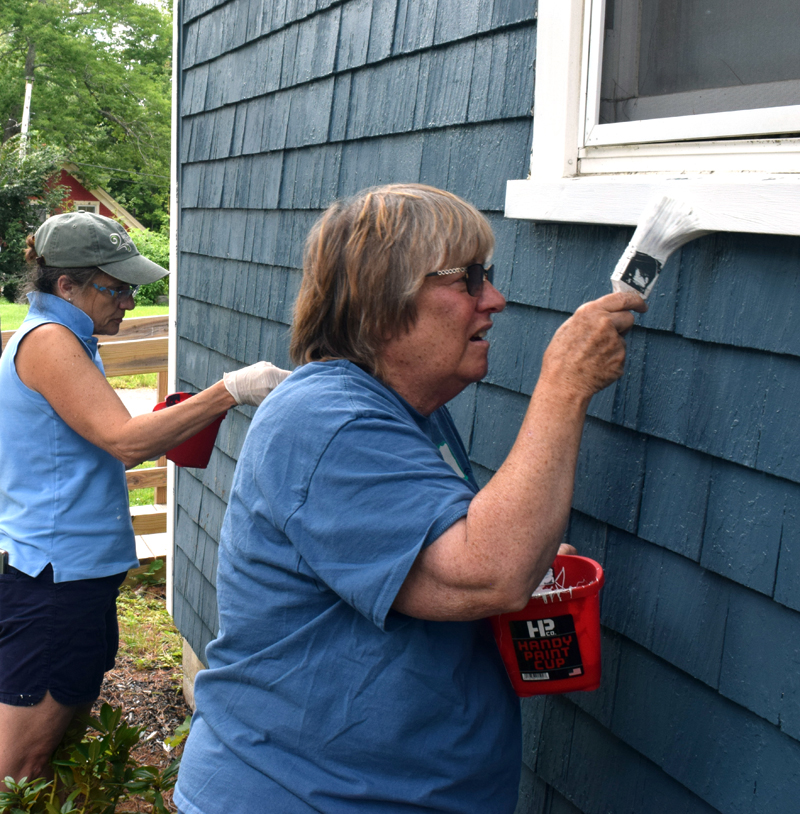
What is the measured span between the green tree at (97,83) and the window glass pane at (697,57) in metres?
36.0

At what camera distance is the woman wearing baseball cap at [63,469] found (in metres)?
2.62

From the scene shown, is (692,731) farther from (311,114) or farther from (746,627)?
(311,114)

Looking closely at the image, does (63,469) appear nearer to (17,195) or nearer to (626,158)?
(626,158)

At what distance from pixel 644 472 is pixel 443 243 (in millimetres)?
625

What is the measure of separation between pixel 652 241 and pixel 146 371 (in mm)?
4785

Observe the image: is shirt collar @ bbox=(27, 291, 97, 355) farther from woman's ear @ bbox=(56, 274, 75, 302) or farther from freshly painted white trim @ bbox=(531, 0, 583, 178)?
freshly painted white trim @ bbox=(531, 0, 583, 178)

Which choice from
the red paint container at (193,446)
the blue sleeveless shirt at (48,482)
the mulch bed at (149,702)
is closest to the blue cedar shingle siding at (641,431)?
the red paint container at (193,446)

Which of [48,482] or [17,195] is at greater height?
[17,195]

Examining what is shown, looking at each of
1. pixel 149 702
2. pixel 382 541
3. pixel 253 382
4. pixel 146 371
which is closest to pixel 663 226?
pixel 382 541

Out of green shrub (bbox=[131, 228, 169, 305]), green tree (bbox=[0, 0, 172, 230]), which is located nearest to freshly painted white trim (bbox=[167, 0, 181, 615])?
green shrub (bbox=[131, 228, 169, 305])

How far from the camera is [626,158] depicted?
1.75 metres

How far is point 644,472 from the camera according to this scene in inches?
68.3

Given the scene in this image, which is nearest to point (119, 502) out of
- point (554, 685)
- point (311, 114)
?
point (311, 114)

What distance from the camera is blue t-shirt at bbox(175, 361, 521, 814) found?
1.28 metres
